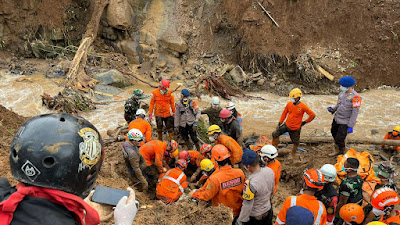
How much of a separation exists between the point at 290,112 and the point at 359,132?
13.6 ft

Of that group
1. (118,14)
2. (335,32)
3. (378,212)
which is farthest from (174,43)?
(378,212)

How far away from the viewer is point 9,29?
16344mm

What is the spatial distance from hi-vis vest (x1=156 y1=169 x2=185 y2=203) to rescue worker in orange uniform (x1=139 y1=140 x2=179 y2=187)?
59cm

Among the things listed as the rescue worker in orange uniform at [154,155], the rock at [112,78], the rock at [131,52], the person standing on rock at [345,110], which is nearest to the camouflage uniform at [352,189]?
the person standing on rock at [345,110]

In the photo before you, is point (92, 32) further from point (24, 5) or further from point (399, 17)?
point (399, 17)

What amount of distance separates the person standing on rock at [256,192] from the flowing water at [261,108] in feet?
18.1

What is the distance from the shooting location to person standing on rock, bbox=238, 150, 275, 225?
11.4 feet

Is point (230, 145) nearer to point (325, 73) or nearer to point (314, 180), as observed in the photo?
point (314, 180)

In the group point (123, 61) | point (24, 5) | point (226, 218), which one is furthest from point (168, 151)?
point (24, 5)

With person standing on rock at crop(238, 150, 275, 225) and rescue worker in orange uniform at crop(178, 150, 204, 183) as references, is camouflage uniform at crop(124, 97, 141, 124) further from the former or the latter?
person standing on rock at crop(238, 150, 275, 225)

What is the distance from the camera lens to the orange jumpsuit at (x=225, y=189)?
3.76 metres

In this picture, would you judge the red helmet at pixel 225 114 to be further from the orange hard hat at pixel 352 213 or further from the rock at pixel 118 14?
the rock at pixel 118 14

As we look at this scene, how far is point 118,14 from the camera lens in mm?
15758

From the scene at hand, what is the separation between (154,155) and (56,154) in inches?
159
